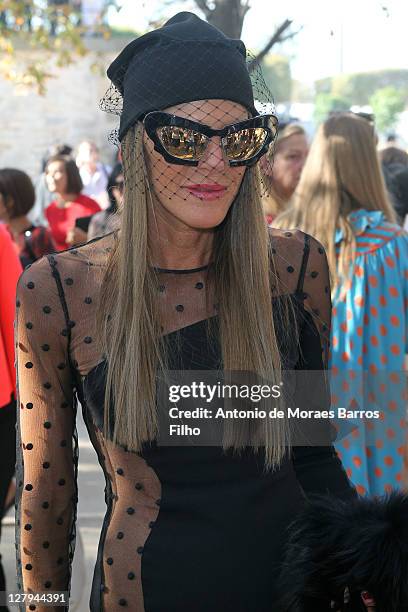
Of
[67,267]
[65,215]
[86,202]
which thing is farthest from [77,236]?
[67,267]

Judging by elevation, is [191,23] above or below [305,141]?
below

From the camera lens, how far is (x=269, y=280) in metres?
2.21

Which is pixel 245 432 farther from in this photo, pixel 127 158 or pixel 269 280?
pixel 127 158

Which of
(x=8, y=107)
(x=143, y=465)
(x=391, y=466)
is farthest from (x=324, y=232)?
(x=8, y=107)

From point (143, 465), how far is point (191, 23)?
0.98 meters

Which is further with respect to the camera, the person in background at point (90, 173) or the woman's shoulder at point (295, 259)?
the person in background at point (90, 173)

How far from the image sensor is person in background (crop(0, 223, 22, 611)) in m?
4.16

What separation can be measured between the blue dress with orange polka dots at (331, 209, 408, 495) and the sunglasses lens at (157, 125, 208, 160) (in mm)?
2364

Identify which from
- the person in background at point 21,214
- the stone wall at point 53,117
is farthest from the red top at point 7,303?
the stone wall at point 53,117

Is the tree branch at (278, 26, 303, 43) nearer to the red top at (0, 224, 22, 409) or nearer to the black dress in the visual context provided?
the red top at (0, 224, 22, 409)

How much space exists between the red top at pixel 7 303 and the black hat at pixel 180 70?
7.06ft

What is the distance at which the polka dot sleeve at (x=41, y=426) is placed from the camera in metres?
2.08

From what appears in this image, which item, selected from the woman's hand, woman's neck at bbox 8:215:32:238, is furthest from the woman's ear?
the woman's hand

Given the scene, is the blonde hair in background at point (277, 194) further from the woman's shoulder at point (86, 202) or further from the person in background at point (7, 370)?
the woman's shoulder at point (86, 202)
